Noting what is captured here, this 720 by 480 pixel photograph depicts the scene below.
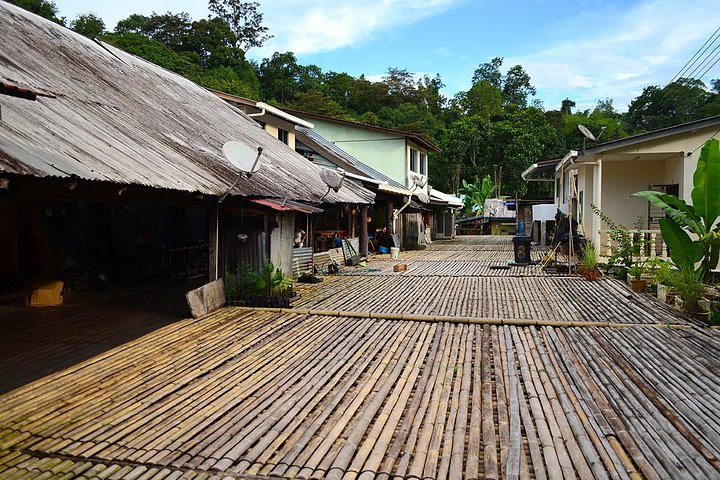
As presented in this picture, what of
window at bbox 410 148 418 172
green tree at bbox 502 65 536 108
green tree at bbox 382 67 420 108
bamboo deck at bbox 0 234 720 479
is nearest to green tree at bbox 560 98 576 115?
green tree at bbox 502 65 536 108

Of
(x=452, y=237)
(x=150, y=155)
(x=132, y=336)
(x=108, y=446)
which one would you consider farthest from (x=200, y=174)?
(x=452, y=237)

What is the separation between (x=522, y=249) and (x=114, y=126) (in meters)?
11.2

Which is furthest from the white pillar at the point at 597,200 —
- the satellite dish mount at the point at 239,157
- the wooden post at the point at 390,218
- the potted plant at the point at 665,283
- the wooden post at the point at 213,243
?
the wooden post at the point at 213,243

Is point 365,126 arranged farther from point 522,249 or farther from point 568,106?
point 568,106

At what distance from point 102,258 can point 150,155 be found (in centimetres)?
451

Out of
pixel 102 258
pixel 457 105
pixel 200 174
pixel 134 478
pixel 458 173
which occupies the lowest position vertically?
pixel 134 478

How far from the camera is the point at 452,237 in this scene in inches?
1249

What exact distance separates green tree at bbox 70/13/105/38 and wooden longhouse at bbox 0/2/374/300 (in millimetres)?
29661

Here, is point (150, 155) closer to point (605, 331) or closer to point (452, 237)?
point (605, 331)

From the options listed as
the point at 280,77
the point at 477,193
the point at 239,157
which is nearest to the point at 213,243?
the point at 239,157

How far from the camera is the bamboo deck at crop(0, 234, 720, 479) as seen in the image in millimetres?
3588

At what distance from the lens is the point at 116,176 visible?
554 cm

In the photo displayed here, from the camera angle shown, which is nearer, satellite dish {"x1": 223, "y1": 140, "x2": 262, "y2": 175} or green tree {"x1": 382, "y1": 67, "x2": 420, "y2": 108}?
satellite dish {"x1": 223, "y1": 140, "x2": 262, "y2": 175}

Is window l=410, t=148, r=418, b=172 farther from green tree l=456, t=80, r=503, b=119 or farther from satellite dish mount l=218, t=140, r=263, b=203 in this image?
green tree l=456, t=80, r=503, b=119
